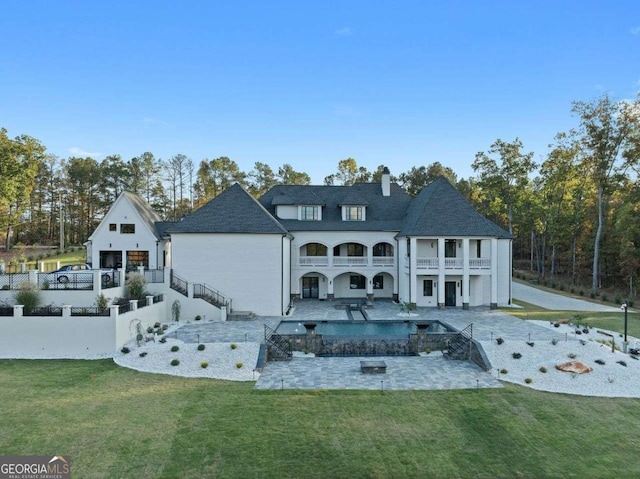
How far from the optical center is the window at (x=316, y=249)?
1230 inches

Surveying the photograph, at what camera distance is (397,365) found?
15680mm

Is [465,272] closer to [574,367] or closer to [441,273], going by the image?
[441,273]

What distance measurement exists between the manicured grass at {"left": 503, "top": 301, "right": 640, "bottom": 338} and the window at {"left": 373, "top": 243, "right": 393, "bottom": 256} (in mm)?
9382

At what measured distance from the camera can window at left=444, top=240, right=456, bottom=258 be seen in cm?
2778

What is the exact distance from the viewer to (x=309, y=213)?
31.0m

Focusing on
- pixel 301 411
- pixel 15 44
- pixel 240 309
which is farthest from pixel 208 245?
pixel 301 411

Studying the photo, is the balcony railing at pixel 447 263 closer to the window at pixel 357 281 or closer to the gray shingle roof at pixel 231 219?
the window at pixel 357 281

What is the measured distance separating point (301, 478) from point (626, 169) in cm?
4149

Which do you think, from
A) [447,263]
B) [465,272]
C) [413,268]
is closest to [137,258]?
[413,268]

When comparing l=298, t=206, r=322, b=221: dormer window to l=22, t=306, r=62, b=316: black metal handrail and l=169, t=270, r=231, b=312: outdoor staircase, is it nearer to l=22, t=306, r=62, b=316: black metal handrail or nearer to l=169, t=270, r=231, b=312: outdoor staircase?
l=169, t=270, r=231, b=312: outdoor staircase

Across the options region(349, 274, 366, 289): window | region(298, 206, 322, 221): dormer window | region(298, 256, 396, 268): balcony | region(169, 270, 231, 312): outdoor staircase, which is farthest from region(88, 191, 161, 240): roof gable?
region(349, 274, 366, 289): window

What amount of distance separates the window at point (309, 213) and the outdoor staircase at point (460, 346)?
1587cm

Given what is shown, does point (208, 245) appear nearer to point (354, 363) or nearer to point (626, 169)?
point (354, 363)

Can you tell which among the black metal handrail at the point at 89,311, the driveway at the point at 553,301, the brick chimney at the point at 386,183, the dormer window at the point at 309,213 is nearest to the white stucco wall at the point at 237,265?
the dormer window at the point at 309,213
